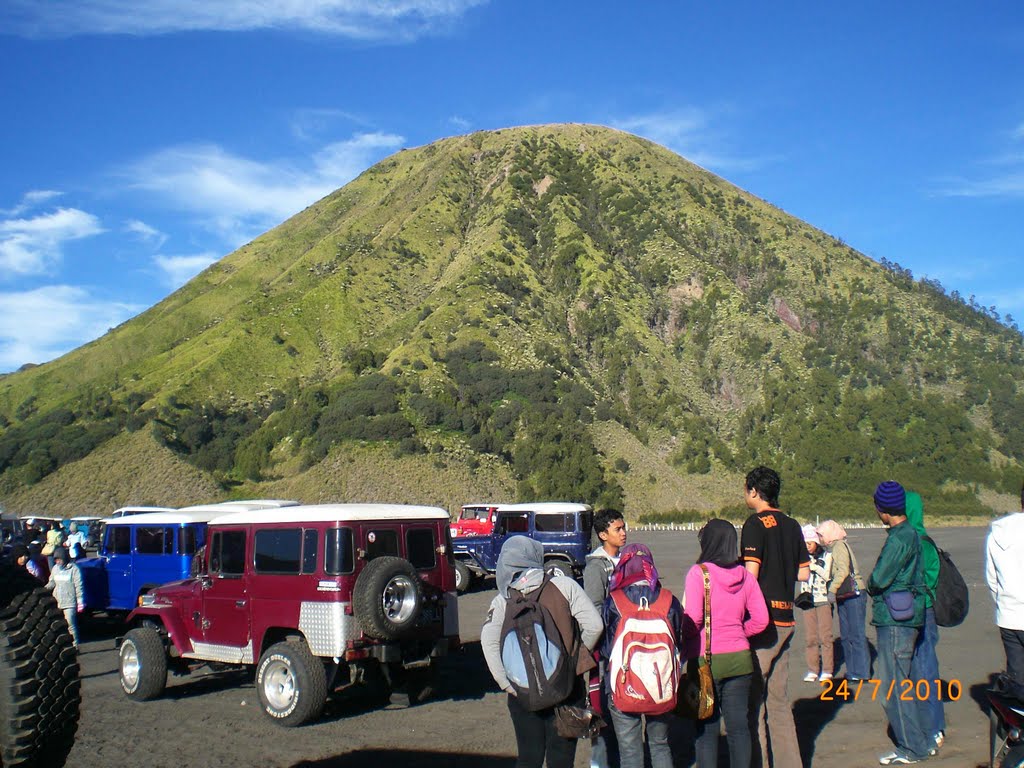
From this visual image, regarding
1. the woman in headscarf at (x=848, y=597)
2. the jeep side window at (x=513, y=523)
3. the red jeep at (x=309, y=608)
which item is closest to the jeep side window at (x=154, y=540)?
the red jeep at (x=309, y=608)

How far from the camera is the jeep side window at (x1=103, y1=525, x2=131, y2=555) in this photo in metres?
15.4

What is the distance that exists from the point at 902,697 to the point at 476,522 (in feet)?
68.5

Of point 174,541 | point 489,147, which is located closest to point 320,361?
point 489,147

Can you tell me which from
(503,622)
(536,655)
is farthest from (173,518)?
(536,655)

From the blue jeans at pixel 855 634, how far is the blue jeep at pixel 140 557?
10250 millimetres

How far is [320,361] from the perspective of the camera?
264 ft

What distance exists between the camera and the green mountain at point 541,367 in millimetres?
60594

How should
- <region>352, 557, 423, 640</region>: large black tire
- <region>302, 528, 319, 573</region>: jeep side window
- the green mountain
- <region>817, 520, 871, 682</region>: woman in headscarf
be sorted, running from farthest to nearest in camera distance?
the green mountain < <region>817, 520, 871, 682</region>: woman in headscarf < <region>302, 528, 319, 573</region>: jeep side window < <region>352, 557, 423, 640</region>: large black tire

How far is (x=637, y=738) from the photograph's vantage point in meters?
5.14

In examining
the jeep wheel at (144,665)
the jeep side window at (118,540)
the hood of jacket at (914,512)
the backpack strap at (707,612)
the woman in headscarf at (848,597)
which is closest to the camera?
the backpack strap at (707,612)

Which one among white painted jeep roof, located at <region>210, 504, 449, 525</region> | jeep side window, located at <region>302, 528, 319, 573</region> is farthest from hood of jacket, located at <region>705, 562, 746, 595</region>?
jeep side window, located at <region>302, 528, 319, 573</region>

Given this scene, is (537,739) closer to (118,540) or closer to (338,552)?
(338,552)

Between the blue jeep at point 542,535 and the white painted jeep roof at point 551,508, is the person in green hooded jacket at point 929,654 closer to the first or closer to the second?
the blue jeep at point 542,535

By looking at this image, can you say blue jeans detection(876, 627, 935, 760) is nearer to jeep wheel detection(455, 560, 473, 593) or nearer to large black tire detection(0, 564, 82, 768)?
large black tire detection(0, 564, 82, 768)
